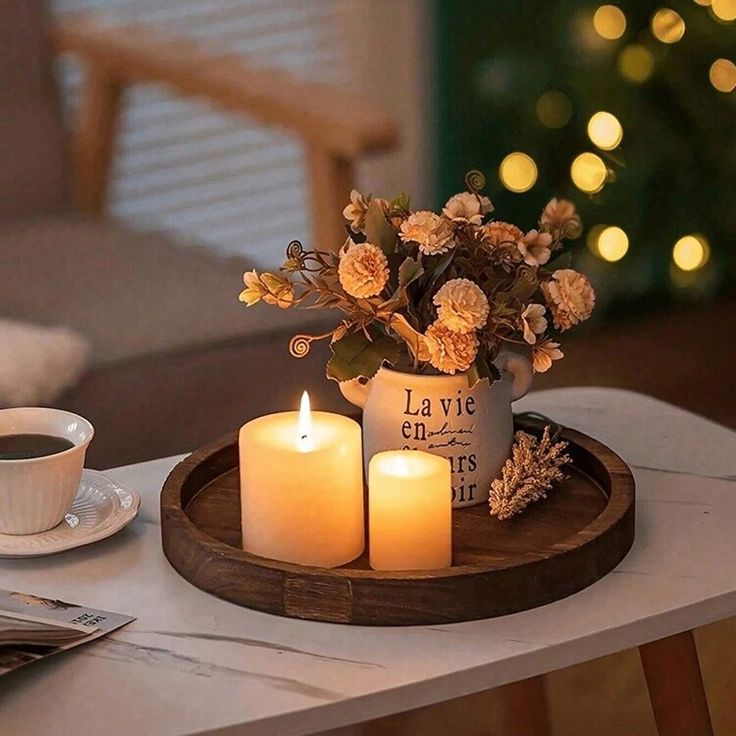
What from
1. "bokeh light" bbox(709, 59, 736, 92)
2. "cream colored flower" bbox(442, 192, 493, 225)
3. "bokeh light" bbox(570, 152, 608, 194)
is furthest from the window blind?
"cream colored flower" bbox(442, 192, 493, 225)

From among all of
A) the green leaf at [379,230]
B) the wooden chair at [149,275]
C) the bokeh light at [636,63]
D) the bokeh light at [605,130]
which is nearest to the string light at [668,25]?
the bokeh light at [636,63]

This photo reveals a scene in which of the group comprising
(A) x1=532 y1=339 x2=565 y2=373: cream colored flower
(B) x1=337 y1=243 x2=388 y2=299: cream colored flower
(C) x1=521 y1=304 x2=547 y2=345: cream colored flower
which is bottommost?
(A) x1=532 y1=339 x2=565 y2=373: cream colored flower

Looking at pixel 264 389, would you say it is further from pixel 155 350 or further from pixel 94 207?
pixel 94 207

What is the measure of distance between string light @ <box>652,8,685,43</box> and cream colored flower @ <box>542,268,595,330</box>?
5.61 feet

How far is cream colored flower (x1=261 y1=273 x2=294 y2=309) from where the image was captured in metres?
1.13

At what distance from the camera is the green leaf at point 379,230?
1.11 metres

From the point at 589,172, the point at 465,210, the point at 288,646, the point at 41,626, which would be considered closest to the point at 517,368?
the point at 465,210

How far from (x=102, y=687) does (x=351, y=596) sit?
6.9 inches

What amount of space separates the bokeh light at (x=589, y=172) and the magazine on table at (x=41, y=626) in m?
1.91

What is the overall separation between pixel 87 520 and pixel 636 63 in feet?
6.14

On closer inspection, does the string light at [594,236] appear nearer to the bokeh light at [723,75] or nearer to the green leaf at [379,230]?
Answer: the bokeh light at [723,75]

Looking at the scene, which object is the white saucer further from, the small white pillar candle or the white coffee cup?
the small white pillar candle

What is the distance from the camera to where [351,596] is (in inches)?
38.4

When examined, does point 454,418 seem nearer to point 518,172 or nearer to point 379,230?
point 379,230
